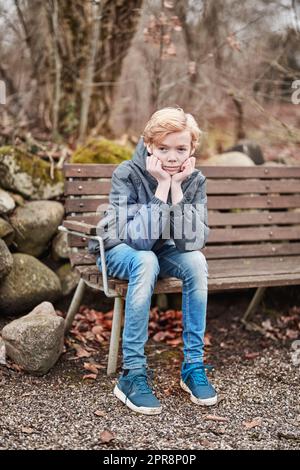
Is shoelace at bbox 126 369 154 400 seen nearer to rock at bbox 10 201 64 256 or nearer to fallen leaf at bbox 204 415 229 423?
fallen leaf at bbox 204 415 229 423

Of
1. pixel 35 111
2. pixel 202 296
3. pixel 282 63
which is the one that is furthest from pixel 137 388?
pixel 282 63

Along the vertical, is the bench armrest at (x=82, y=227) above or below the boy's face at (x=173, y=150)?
below

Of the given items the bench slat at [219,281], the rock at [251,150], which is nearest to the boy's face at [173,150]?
the bench slat at [219,281]

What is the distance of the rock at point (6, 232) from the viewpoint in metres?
4.45

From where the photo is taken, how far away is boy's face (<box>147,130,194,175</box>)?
3.50m

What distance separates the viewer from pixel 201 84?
6.73 metres

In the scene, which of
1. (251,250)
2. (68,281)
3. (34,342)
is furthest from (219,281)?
(68,281)

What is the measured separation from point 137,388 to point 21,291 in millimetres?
1488

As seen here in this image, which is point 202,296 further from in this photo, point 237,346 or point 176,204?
point 237,346

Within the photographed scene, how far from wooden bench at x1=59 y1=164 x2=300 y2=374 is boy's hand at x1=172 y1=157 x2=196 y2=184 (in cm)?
79

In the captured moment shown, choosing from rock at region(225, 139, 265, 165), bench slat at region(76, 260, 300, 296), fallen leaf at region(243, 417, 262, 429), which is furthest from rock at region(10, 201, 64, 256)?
fallen leaf at region(243, 417, 262, 429)

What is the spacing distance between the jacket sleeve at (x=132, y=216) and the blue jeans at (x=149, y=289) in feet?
0.25

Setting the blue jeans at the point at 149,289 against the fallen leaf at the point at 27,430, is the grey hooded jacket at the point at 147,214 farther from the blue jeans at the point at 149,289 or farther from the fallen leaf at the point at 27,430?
the fallen leaf at the point at 27,430

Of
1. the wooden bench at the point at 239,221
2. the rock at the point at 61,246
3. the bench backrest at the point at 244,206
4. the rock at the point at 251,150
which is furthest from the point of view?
the rock at the point at 251,150
